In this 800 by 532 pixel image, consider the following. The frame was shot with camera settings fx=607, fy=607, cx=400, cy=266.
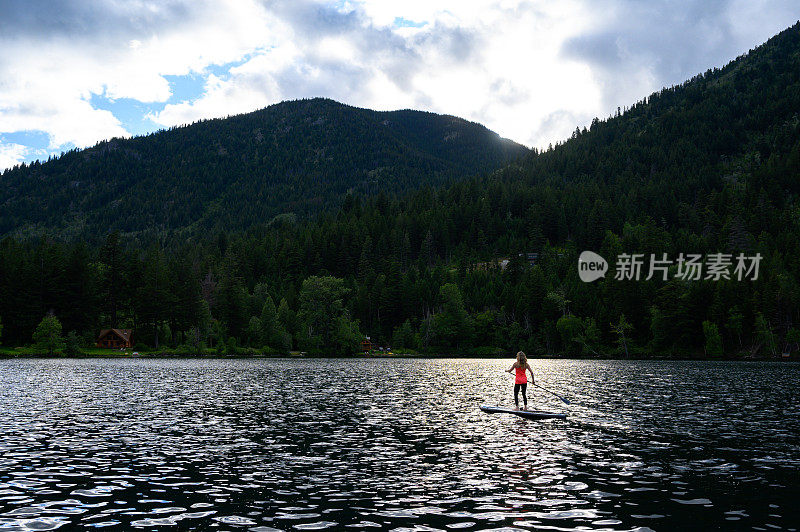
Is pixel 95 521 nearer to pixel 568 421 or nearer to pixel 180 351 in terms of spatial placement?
pixel 568 421

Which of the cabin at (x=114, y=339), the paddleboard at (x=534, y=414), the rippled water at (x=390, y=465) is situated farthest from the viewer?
the cabin at (x=114, y=339)

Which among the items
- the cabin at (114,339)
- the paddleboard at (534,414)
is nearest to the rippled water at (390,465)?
the paddleboard at (534,414)

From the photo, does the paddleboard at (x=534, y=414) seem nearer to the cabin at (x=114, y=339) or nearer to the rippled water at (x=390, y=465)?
the rippled water at (x=390, y=465)

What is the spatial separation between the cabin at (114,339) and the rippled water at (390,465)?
116124mm

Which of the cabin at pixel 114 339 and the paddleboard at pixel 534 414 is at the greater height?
the cabin at pixel 114 339

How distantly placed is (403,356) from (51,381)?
12088 cm

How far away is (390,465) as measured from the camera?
24.3 m

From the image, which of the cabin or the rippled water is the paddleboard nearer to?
the rippled water

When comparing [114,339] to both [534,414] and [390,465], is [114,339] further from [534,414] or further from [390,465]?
[390,465]

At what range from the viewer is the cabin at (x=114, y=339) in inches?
6181

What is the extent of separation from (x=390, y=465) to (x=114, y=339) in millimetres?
154048

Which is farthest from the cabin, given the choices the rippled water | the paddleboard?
the paddleboard

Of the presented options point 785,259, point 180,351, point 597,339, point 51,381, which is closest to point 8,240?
point 180,351

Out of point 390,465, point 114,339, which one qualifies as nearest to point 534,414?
point 390,465
